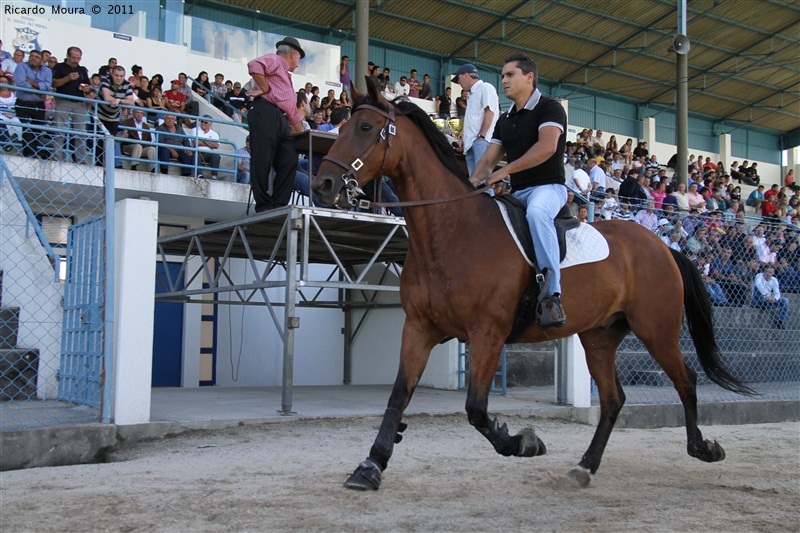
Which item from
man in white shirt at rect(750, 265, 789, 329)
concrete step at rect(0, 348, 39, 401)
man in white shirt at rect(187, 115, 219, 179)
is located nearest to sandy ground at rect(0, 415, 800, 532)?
concrete step at rect(0, 348, 39, 401)

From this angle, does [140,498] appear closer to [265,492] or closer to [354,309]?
[265,492]

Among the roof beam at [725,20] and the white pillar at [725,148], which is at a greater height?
the roof beam at [725,20]

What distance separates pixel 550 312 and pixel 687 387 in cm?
207

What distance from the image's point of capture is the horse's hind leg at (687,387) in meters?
6.45

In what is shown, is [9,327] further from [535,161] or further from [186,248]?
[535,161]

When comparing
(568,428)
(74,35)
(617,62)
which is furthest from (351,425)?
(617,62)

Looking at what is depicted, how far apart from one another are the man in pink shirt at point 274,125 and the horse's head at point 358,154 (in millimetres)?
3691

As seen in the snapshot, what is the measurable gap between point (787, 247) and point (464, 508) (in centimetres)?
1010

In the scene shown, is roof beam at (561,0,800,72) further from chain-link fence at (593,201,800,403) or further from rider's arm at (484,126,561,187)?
rider's arm at (484,126,561,187)

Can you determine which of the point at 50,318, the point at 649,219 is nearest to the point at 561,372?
the point at 649,219

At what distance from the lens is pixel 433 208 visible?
5.52 m

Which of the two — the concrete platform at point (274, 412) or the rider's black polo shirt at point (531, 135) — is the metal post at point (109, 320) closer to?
the concrete platform at point (274, 412)

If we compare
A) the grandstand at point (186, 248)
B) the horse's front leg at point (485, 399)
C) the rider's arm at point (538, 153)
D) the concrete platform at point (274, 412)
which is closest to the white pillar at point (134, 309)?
the grandstand at point (186, 248)

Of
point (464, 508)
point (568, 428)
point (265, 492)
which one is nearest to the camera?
point (464, 508)
